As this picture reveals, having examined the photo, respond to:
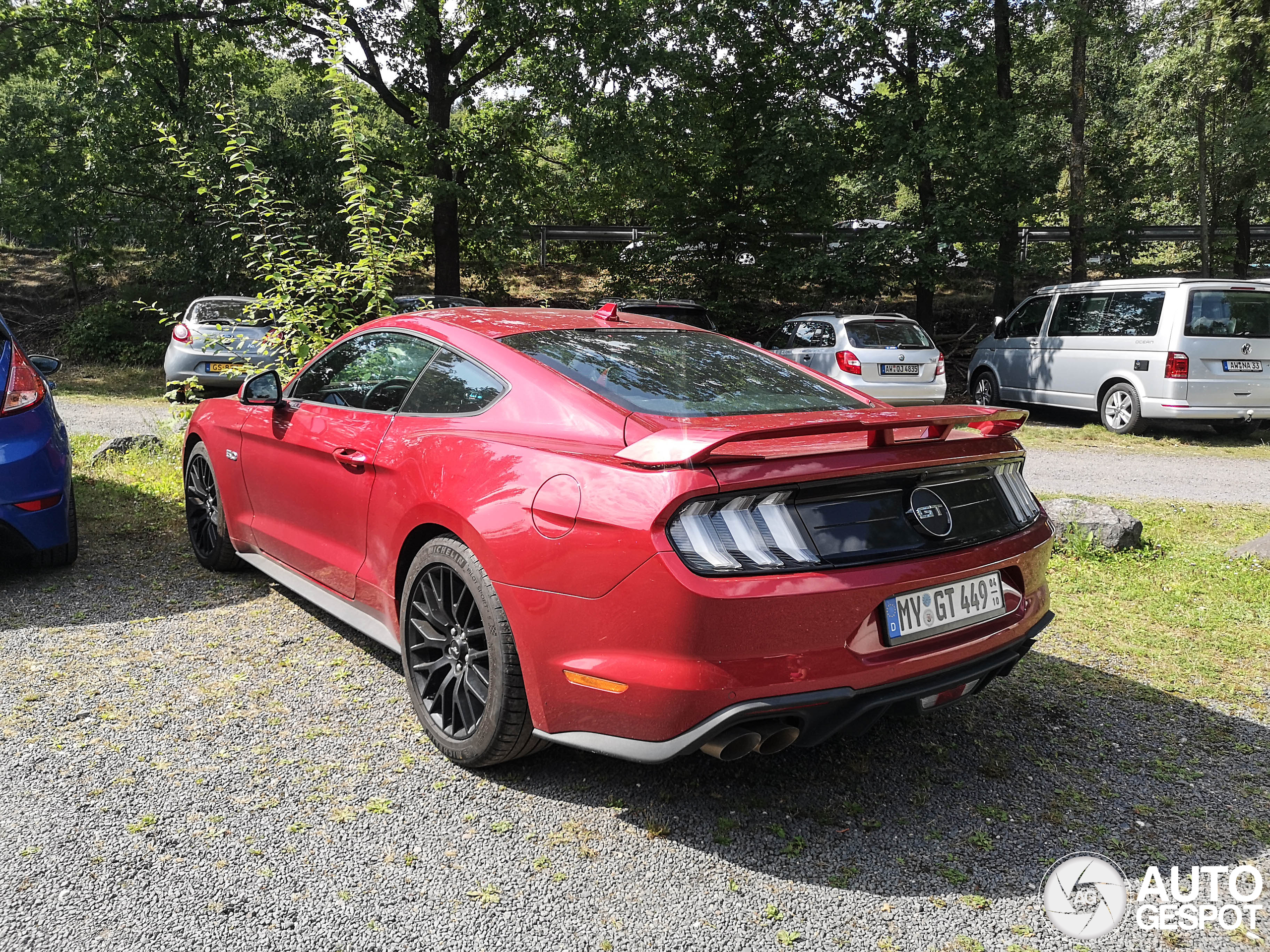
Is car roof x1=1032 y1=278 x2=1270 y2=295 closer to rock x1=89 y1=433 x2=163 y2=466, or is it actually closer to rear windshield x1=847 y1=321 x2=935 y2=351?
rear windshield x1=847 y1=321 x2=935 y2=351

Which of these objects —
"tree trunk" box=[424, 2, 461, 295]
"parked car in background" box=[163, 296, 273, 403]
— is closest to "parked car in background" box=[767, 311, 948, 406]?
"parked car in background" box=[163, 296, 273, 403]

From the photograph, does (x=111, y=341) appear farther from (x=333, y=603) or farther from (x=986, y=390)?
(x=333, y=603)

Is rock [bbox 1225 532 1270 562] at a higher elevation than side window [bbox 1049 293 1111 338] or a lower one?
lower

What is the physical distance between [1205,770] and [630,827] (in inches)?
79.0

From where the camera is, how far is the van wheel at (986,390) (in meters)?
14.7

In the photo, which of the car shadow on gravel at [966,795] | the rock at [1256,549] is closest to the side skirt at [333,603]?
the car shadow on gravel at [966,795]

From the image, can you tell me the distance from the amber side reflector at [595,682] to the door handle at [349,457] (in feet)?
4.55

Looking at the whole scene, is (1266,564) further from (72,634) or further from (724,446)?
(72,634)

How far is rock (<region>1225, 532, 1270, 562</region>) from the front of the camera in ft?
18.4

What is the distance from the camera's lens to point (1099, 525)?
5.78 meters

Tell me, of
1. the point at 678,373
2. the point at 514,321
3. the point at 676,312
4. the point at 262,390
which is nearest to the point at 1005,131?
the point at 676,312

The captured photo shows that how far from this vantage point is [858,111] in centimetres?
1834

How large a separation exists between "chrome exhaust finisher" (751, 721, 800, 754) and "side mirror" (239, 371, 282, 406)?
285cm

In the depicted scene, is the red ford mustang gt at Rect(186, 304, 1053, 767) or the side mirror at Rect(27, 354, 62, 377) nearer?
the red ford mustang gt at Rect(186, 304, 1053, 767)
